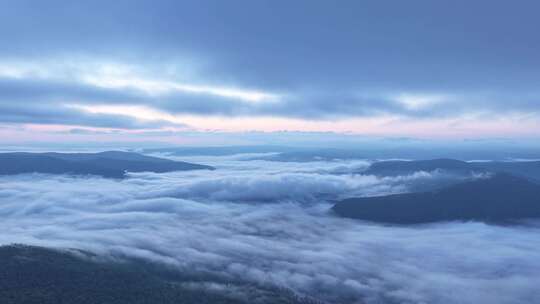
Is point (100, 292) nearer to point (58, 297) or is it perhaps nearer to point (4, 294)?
point (58, 297)

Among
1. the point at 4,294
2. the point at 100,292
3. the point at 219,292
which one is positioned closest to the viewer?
the point at 4,294

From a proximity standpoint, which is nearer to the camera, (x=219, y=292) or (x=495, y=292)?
(x=219, y=292)

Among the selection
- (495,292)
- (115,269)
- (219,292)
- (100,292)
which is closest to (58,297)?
(100,292)

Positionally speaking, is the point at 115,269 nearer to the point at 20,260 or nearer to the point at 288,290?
the point at 20,260

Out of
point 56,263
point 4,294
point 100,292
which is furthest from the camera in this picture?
point 56,263

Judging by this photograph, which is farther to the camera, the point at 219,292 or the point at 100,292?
the point at 219,292

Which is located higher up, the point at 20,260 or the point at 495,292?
the point at 20,260

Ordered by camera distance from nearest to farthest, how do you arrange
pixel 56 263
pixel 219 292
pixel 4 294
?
pixel 4 294, pixel 219 292, pixel 56 263

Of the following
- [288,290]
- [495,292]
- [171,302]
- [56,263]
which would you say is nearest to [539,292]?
[495,292]
